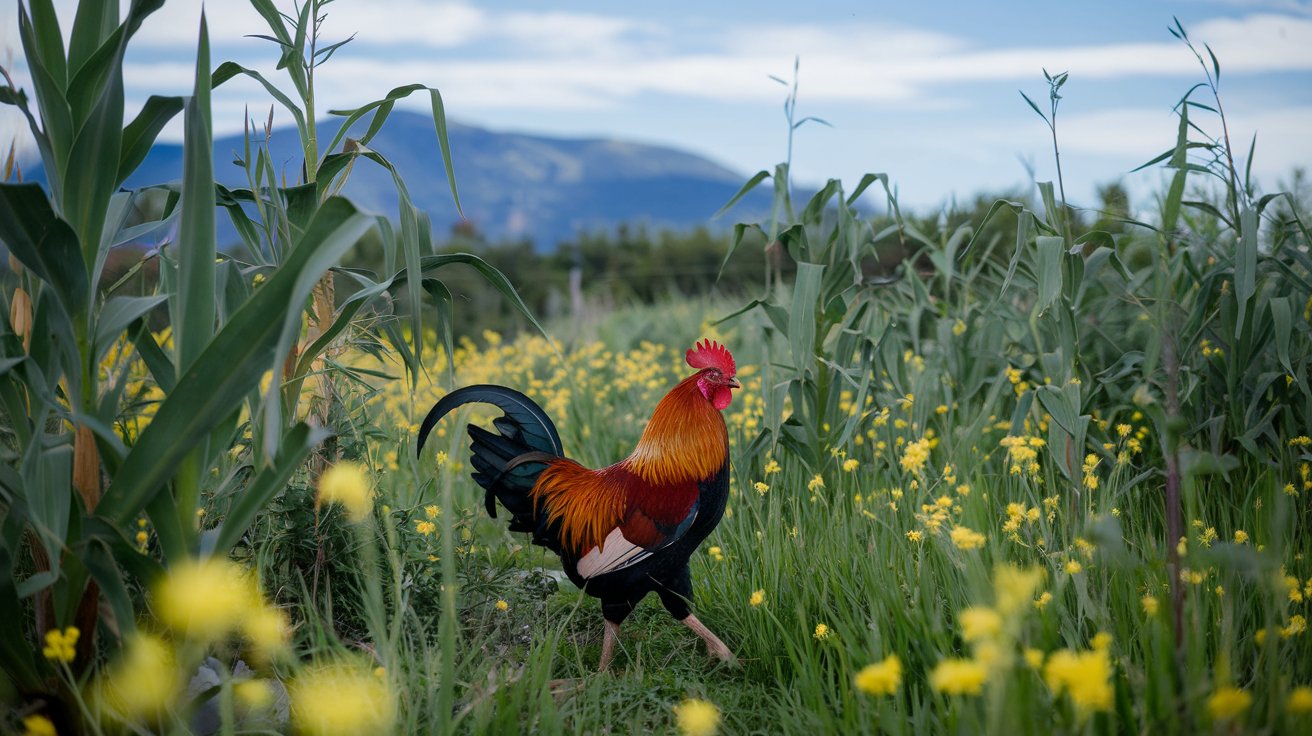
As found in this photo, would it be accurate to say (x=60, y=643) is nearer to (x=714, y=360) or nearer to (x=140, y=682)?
(x=140, y=682)

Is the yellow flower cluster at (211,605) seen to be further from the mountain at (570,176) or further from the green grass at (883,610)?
the mountain at (570,176)

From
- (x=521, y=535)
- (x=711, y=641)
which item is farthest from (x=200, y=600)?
(x=521, y=535)

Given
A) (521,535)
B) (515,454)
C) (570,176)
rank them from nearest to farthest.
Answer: (515,454) → (521,535) → (570,176)

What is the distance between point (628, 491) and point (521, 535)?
152cm

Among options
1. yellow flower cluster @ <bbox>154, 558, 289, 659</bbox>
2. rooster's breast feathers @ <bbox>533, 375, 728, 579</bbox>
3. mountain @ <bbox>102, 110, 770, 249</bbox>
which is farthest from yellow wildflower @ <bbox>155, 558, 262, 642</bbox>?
mountain @ <bbox>102, 110, 770, 249</bbox>

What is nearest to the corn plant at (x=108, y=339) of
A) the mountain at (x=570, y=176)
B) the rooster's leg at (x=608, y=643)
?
the rooster's leg at (x=608, y=643)

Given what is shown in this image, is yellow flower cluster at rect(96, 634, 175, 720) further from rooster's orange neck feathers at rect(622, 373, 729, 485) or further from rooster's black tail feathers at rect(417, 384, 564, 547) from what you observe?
rooster's orange neck feathers at rect(622, 373, 729, 485)

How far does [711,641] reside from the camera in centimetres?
271

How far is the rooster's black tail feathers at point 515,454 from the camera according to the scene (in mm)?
2822

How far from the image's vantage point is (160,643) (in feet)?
7.38

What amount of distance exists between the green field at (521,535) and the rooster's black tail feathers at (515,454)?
0.61 feet

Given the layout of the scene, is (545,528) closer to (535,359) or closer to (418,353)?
(418,353)

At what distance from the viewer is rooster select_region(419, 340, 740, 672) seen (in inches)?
103

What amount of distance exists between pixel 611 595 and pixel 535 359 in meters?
5.00
